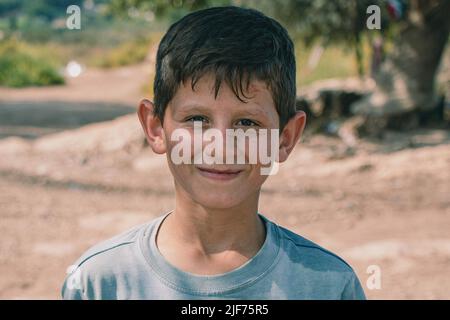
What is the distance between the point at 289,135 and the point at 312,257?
0.31 meters

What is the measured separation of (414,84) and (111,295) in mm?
7341

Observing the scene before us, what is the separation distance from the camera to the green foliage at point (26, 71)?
16734mm

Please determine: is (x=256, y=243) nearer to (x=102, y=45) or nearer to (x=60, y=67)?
(x=60, y=67)

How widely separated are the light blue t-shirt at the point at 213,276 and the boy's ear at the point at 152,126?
0.71 feet

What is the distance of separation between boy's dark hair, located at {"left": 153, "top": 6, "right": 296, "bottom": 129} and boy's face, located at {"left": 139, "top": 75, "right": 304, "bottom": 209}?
0.07 feet

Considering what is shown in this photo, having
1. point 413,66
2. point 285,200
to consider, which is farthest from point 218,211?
point 413,66

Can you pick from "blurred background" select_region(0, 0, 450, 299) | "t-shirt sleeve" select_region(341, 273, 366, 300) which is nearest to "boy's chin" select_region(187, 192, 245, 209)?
"t-shirt sleeve" select_region(341, 273, 366, 300)

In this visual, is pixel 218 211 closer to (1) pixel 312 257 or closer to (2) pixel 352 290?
(1) pixel 312 257

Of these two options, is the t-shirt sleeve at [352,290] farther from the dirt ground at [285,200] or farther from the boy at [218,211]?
the dirt ground at [285,200]

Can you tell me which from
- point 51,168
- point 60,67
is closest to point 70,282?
point 51,168

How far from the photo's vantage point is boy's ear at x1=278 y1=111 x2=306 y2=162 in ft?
5.83

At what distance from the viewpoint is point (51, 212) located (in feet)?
19.5

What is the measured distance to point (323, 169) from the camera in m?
7.05

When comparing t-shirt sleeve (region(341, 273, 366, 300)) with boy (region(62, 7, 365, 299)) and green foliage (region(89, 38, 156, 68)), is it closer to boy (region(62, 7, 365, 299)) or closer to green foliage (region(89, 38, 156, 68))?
boy (region(62, 7, 365, 299))
